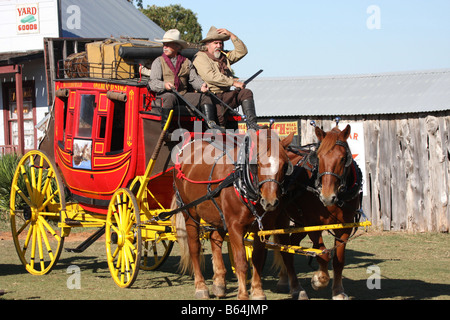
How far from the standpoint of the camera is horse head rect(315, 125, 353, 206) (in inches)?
277

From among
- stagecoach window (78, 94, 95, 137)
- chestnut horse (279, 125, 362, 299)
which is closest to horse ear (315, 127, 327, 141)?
chestnut horse (279, 125, 362, 299)

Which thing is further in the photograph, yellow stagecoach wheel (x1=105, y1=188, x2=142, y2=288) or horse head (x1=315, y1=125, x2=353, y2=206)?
yellow stagecoach wheel (x1=105, y1=188, x2=142, y2=288)

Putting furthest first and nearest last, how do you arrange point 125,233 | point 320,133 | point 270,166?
1. point 125,233
2. point 320,133
3. point 270,166

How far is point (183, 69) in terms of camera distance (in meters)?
9.40

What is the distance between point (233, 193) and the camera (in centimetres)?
766

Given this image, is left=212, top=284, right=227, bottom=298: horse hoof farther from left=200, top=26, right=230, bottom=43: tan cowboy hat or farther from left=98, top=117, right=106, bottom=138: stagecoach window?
left=200, top=26, right=230, bottom=43: tan cowboy hat

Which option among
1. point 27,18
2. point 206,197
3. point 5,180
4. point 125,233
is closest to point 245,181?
point 206,197

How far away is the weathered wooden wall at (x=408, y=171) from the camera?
13.9 meters

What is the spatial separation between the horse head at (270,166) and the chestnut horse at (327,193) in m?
0.43

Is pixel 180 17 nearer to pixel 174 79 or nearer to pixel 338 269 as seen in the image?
pixel 174 79

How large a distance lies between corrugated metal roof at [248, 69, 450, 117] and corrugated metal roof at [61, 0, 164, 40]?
5.87 m

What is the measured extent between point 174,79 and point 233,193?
2316 millimetres

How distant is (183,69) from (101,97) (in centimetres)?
126
